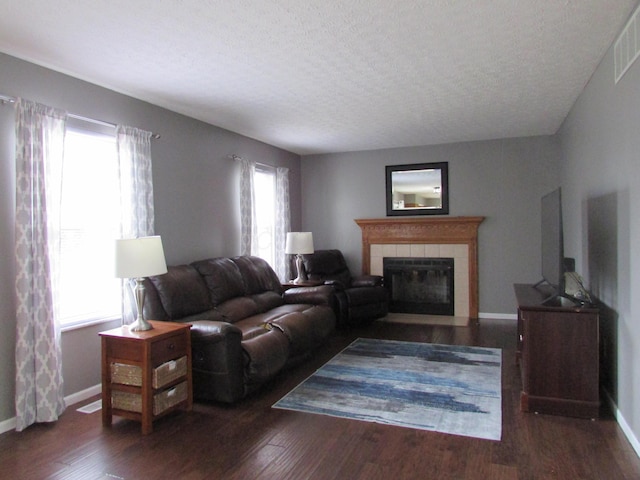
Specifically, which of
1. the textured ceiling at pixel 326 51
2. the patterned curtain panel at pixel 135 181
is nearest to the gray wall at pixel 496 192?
the textured ceiling at pixel 326 51

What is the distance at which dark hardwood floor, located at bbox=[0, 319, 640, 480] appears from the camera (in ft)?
7.76

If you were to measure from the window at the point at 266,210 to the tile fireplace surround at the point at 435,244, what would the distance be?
56.1 inches

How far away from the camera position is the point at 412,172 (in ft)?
21.7

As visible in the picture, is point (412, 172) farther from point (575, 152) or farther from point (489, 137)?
point (575, 152)

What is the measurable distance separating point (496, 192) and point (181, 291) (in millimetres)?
4509

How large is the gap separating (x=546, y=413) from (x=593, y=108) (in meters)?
2.40

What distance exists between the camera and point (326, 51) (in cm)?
304

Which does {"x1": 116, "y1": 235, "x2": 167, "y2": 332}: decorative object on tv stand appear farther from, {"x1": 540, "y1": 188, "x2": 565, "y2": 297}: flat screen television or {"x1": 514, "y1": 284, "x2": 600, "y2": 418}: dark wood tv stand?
{"x1": 540, "y1": 188, "x2": 565, "y2": 297}: flat screen television

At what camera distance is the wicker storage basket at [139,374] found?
9.55 ft

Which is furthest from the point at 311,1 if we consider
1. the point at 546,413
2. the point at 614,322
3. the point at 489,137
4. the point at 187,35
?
the point at 489,137

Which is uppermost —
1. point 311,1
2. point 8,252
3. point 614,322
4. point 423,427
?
point 311,1

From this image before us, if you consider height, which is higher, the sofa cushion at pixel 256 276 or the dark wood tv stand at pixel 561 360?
the sofa cushion at pixel 256 276

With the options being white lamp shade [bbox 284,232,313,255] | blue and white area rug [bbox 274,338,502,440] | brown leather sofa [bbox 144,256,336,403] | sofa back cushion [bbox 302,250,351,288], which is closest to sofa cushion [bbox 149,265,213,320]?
brown leather sofa [bbox 144,256,336,403]

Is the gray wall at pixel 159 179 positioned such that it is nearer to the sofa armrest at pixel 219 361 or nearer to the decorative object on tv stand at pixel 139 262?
the decorative object on tv stand at pixel 139 262
